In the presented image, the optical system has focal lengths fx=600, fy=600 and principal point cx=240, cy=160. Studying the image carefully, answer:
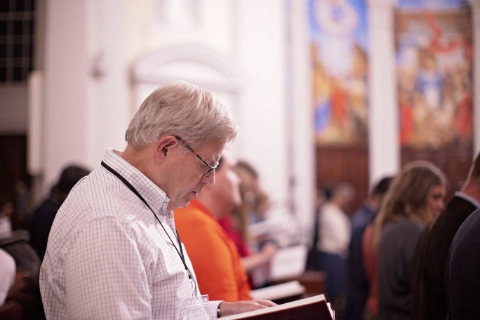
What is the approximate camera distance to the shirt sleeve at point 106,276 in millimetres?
1648

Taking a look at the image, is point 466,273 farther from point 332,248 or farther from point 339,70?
point 339,70

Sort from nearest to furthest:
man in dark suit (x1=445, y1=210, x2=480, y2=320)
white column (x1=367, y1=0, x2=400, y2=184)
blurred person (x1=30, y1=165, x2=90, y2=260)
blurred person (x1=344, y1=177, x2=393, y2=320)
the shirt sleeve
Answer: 1. the shirt sleeve
2. man in dark suit (x1=445, y1=210, x2=480, y2=320)
3. blurred person (x1=30, y1=165, x2=90, y2=260)
4. blurred person (x1=344, y1=177, x2=393, y2=320)
5. white column (x1=367, y1=0, x2=400, y2=184)

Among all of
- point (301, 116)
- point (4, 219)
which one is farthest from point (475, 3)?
point (4, 219)

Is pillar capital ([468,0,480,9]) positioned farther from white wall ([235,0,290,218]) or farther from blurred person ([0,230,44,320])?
blurred person ([0,230,44,320])

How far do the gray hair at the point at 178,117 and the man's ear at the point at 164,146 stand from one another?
2cm

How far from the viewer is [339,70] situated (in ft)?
44.7

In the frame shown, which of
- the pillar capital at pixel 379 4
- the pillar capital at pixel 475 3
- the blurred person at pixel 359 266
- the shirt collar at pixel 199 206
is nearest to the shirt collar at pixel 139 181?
the shirt collar at pixel 199 206

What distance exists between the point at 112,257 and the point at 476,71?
13964mm

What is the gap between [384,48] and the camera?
13.8 m

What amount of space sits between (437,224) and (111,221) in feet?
5.63

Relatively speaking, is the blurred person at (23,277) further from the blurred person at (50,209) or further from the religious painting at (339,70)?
the religious painting at (339,70)

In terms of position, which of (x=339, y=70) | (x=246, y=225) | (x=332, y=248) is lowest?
(x=332, y=248)

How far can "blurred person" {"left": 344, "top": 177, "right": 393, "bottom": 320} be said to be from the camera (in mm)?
5207

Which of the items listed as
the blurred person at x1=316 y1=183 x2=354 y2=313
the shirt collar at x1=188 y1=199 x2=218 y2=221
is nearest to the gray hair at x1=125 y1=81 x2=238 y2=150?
the shirt collar at x1=188 y1=199 x2=218 y2=221
